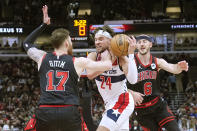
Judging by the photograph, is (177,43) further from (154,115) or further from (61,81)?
(61,81)

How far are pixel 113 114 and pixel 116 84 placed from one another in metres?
0.51

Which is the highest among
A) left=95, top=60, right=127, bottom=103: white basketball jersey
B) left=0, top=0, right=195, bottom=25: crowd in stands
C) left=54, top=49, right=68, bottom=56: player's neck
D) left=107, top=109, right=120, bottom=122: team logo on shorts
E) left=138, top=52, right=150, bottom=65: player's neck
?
left=0, top=0, right=195, bottom=25: crowd in stands

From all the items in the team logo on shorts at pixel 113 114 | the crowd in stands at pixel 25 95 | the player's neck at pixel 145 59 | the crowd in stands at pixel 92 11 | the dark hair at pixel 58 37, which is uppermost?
the crowd in stands at pixel 92 11

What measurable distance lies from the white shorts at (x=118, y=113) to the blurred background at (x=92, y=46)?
9433 millimetres

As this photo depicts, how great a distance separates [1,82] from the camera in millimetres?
24297

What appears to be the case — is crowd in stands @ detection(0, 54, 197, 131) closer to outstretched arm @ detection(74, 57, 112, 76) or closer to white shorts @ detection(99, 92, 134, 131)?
white shorts @ detection(99, 92, 134, 131)

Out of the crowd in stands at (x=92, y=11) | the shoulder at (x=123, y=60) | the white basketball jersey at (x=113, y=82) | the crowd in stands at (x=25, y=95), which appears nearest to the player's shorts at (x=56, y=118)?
the white basketball jersey at (x=113, y=82)

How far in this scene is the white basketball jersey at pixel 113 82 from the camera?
18.5 feet

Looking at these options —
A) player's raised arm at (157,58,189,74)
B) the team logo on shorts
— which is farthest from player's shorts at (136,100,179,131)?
the team logo on shorts

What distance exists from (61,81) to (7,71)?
22.0 metres

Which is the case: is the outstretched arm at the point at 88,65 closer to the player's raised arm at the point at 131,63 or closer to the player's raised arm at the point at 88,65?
the player's raised arm at the point at 88,65

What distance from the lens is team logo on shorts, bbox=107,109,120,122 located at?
5.39 metres

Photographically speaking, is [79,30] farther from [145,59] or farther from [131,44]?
[131,44]

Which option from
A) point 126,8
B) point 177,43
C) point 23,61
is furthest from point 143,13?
point 23,61
